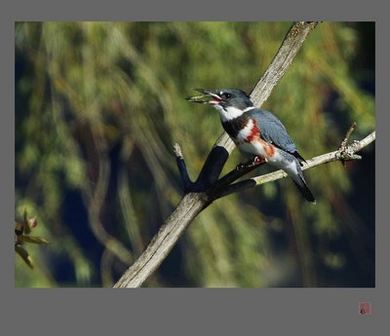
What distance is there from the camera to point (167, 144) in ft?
11.7

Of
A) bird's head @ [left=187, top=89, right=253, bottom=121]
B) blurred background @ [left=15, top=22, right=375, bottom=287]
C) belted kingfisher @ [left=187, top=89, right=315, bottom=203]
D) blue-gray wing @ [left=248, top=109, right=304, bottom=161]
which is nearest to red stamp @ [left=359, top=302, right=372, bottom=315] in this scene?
blurred background @ [left=15, top=22, right=375, bottom=287]

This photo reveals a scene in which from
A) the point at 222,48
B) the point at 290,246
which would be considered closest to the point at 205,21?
the point at 222,48

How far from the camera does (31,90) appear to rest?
3.43 meters

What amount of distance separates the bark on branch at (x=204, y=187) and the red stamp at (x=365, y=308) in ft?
2.21

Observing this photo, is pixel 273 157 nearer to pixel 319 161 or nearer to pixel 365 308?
pixel 319 161

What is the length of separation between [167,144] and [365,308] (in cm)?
97

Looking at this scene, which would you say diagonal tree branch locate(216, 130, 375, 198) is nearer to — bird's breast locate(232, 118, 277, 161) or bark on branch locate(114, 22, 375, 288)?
bark on branch locate(114, 22, 375, 288)

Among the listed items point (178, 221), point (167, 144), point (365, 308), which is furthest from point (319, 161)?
point (167, 144)

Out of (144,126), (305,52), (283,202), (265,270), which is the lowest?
(265,270)

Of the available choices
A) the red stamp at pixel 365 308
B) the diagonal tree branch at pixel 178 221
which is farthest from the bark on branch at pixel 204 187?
the red stamp at pixel 365 308

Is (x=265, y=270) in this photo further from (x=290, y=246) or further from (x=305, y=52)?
(x=305, y=52)

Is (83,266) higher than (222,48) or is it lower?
lower

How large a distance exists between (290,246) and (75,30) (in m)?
1.15

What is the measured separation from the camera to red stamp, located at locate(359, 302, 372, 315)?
3096mm
